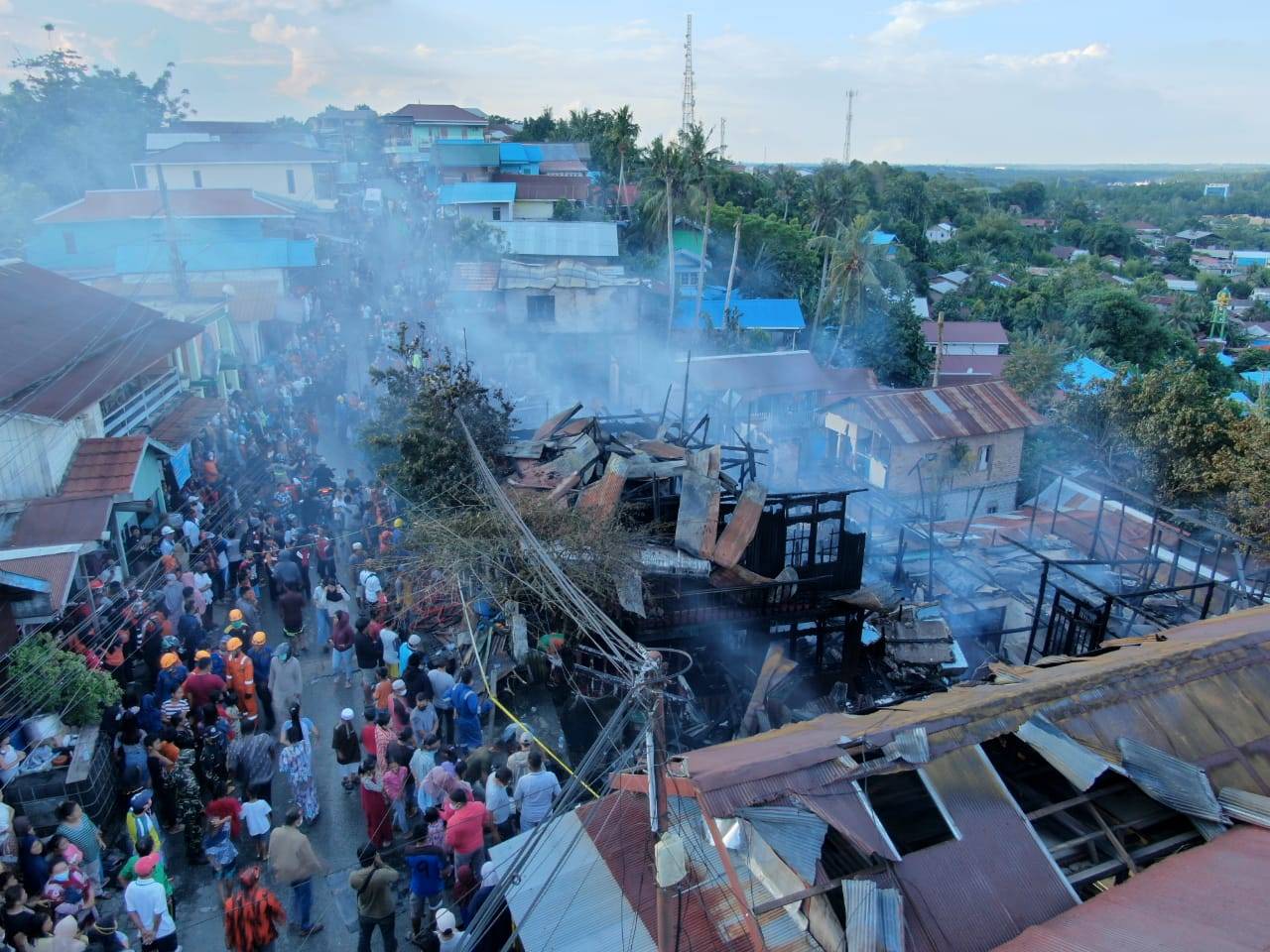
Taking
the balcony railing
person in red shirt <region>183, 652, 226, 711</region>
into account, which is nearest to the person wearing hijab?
person in red shirt <region>183, 652, 226, 711</region>

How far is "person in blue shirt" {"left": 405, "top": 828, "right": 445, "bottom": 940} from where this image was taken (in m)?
6.88

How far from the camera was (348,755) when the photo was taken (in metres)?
8.50

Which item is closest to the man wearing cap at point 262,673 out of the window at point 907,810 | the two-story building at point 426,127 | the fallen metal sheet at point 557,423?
the fallen metal sheet at point 557,423

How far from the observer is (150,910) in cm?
623

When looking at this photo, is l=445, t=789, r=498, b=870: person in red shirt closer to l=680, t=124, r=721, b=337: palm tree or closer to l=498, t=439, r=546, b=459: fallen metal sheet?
l=498, t=439, r=546, b=459: fallen metal sheet

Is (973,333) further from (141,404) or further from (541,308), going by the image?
(141,404)

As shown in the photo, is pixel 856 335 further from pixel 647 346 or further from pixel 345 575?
pixel 345 575

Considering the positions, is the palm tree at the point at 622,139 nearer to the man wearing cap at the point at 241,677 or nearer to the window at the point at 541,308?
the window at the point at 541,308

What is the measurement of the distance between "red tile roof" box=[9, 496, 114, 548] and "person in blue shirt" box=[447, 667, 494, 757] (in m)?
5.96

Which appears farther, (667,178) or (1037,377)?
(667,178)

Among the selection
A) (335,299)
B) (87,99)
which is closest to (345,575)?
(335,299)

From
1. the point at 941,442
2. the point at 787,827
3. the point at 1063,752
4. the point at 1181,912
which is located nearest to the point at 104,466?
the point at 787,827

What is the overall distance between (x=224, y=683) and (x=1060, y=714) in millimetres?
7897

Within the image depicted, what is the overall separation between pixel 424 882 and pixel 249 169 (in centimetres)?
4875
